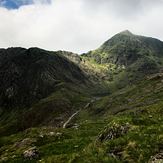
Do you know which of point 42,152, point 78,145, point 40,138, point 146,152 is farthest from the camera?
point 40,138

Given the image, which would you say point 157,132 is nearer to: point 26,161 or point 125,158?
point 125,158

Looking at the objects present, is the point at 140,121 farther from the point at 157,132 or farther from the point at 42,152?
the point at 42,152

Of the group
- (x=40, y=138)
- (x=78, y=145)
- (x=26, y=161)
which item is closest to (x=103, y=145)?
(x=78, y=145)

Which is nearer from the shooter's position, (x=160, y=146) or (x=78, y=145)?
(x=160, y=146)

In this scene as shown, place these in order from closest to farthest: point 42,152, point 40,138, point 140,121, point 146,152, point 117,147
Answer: point 146,152 → point 117,147 → point 140,121 → point 42,152 → point 40,138

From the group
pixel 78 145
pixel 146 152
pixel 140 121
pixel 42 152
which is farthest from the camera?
pixel 42 152

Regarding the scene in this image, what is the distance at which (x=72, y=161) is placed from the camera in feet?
78.3

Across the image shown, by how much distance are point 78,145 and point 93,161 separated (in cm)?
2760

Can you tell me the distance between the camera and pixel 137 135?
80.0 ft

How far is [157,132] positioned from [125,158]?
3917 mm

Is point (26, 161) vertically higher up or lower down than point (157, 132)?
lower down

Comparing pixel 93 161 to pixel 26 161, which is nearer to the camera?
pixel 93 161

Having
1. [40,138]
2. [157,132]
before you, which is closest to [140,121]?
[157,132]

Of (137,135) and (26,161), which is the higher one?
(137,135)
